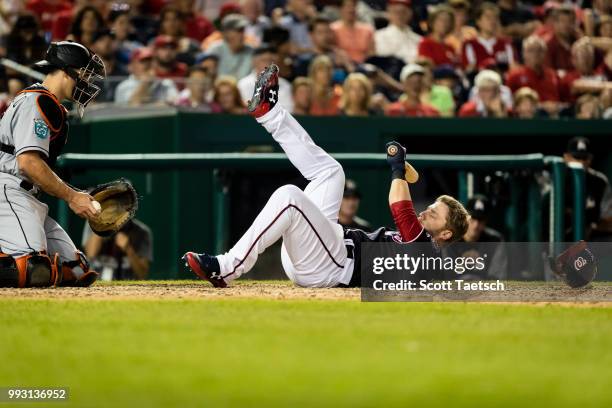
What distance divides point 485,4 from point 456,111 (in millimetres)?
2198

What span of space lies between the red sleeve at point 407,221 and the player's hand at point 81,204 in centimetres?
186

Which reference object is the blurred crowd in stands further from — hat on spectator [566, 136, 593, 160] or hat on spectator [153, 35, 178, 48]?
hat on spectator [566, 136, 593, 160]

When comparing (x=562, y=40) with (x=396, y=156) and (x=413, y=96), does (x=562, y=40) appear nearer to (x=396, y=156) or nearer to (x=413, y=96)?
(x=413, y=96)

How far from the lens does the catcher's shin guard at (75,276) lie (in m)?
8.34

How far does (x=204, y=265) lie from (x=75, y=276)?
1.14m

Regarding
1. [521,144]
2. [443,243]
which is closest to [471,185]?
[521,144]

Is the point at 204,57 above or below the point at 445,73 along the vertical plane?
above

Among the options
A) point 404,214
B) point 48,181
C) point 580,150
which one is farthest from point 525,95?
point 48,181

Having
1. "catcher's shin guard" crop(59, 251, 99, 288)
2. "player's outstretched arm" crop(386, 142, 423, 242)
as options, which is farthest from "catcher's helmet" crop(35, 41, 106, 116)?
"player's outstretched arm" crop(386, 142, 423, 242)

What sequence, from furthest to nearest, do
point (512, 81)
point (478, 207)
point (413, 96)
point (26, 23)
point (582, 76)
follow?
point (582, 76), point (512, 81), point (413, 96), point (26, 23), point (478, 207)

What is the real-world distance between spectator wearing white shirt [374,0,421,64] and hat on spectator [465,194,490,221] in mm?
4014

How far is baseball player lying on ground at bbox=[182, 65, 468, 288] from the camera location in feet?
25.1

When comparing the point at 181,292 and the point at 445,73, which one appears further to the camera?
the point at 445,73

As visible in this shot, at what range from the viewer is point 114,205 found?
336 inches
